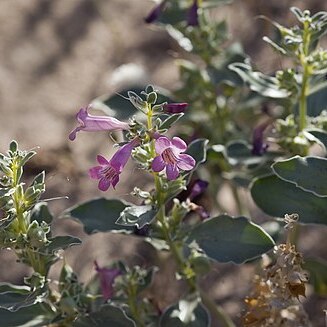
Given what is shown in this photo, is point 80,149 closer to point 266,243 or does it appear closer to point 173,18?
point 173,18

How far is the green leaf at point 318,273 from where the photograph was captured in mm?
2541

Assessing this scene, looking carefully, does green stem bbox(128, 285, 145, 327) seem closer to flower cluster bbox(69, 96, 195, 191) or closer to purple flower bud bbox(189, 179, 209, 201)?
purple flower bud bbox(189, 179, 209, 201)

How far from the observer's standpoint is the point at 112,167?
5.66 ft

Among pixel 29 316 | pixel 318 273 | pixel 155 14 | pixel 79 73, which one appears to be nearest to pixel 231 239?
pixel 29 316

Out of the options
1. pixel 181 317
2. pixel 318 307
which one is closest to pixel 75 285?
pixel 181 317

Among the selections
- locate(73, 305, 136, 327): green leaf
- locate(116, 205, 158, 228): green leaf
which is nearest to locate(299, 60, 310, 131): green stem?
locate(116, 205, 158, 228): green leaf

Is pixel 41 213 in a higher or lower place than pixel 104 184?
lower

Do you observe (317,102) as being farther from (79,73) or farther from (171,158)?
(79,73)

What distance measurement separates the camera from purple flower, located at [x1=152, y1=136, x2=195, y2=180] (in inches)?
64.9

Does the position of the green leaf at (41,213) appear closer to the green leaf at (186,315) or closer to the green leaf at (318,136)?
the green leaf at (186,315)

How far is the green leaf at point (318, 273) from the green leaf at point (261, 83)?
61 cm

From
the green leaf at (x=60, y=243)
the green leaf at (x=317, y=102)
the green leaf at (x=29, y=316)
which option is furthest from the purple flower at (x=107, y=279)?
the green leaf at (x=317, y=102)

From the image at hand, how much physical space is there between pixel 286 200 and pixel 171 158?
1.61 feet

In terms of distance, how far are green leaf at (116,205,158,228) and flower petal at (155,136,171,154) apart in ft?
0.60
